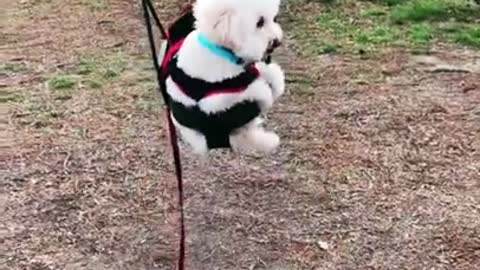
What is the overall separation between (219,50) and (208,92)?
0.29 ft

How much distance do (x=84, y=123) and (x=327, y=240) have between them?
1230mm

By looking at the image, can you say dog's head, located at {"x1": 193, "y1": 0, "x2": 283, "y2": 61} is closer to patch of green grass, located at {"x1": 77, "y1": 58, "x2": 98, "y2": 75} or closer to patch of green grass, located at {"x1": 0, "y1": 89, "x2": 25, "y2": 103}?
patch of green grass, located at {"x1": 0, "y1": 89, "x2": 25, "y2": 103}

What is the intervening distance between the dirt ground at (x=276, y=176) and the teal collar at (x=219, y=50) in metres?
0.92

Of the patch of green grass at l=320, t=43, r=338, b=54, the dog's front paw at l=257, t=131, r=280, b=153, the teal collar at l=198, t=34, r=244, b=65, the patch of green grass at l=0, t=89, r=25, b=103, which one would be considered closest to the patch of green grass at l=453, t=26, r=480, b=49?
the patch of green grass at l=320, t=43, r=338, b=54

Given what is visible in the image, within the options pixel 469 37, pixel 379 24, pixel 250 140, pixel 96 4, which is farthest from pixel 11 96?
pixel 250 140

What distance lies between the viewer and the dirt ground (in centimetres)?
259

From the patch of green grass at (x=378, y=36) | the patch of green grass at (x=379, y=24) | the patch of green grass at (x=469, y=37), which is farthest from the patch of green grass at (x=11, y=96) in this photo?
the patch of green grass at (x=469, y=37)

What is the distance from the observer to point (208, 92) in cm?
175

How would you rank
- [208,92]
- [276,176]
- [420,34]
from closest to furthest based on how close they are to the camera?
1. [208,92]
2. [276,176]
3. [420,34]

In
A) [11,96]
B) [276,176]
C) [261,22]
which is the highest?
[261,22]

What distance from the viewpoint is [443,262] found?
2500mm

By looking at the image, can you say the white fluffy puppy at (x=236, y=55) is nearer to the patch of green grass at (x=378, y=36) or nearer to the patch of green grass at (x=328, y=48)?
the patch of green grass at (x=328, y=48)

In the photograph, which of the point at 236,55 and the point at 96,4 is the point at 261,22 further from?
the point at 96,4

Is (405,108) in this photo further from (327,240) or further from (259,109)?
(259,109)
